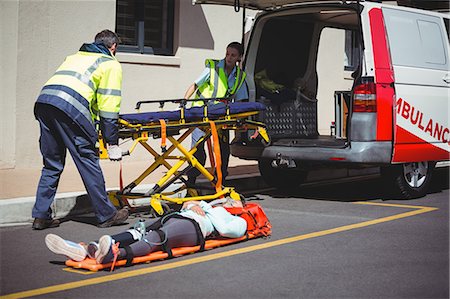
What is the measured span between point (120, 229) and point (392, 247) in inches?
99.3

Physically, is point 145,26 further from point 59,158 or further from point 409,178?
point 59,158

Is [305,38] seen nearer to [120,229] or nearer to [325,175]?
[325,175]

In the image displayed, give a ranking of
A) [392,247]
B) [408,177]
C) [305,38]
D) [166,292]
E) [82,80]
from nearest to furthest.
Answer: [166,292]
[392,247]
[82,80]
[408,177]
[305,38]

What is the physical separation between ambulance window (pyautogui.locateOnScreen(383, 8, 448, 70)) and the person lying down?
3194 millimetres

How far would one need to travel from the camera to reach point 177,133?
8.64 metres

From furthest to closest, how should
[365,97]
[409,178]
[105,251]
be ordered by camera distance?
[409,178] → [365,97] → [105,251]

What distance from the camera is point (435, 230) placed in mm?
7914

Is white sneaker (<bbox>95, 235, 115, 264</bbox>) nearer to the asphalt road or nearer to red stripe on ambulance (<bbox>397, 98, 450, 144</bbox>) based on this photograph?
the asphalt road

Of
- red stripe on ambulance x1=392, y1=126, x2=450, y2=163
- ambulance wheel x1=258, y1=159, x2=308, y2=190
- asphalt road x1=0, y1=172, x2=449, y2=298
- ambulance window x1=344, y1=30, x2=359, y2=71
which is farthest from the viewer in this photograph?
ambulance window x1=344, y1=30, x2=359, y2=71

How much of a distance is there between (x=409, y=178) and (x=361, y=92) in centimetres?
150

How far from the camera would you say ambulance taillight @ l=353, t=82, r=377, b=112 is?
908cm

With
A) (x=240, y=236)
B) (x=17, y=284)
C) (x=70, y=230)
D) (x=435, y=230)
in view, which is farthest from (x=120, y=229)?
(x=435, y=230)

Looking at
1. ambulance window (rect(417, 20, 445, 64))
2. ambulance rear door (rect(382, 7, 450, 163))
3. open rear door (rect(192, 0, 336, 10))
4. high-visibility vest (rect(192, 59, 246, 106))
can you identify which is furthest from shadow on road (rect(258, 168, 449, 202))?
open rear door (rect(192, 0, 336, 10))

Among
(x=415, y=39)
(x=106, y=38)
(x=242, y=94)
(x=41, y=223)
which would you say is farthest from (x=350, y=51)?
(x=41, y=223)
